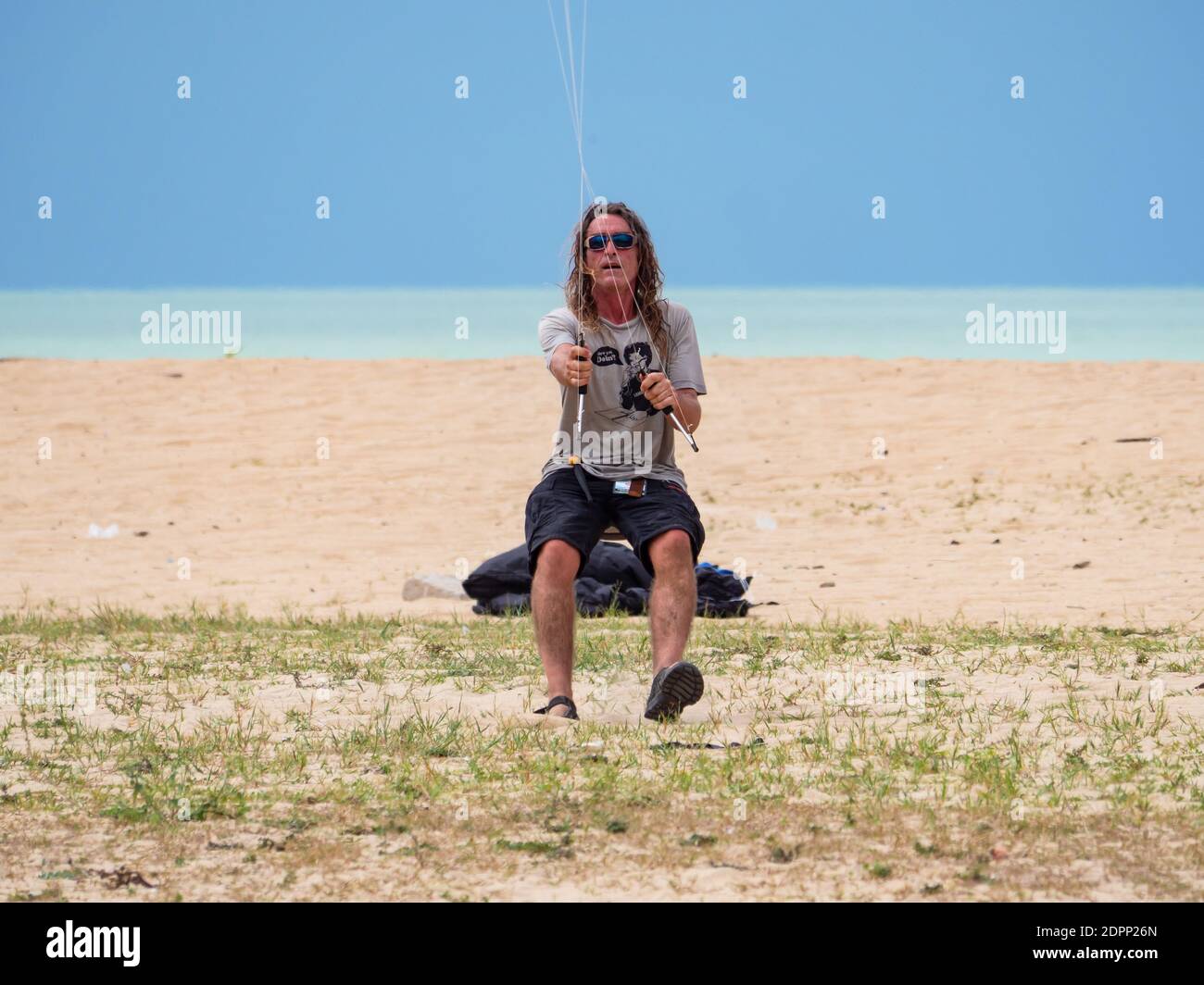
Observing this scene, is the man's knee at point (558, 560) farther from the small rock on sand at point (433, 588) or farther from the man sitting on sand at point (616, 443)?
the small rock on sand at point (433, 588)

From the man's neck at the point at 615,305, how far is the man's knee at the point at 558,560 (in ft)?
3.07

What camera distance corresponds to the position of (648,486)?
5898 mm

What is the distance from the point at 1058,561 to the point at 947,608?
2.46 meters

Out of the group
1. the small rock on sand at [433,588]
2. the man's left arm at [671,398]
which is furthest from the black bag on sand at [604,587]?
the man's left arm at [671,398]

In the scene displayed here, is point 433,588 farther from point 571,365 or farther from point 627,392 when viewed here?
point 571,365

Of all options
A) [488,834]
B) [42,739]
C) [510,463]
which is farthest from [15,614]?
[510,463]

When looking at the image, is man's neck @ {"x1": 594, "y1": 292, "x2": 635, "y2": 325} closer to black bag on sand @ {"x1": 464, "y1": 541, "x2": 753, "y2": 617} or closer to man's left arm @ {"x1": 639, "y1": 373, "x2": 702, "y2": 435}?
man's left arm @ {"x1": 639, "y1": 373, "x2": 702, "y2": 435}

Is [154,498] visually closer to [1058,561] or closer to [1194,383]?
[1058,561]

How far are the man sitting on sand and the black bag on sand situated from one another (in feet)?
11.7

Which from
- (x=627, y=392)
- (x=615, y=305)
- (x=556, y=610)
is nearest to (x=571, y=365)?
(x=627, y=392)

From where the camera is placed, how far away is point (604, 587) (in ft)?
32.7

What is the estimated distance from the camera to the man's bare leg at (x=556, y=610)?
572cm
